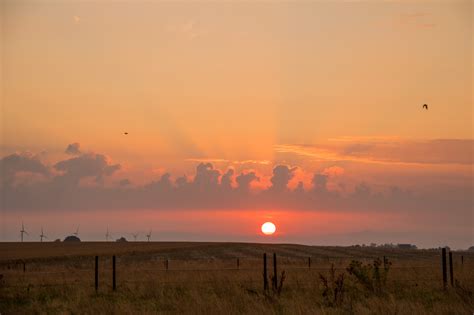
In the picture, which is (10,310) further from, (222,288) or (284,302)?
(284,302)

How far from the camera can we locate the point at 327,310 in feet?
58.3

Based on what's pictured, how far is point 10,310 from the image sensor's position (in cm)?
1977

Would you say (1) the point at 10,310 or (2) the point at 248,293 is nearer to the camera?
(1) the point at 10,310

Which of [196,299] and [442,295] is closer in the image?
[196,299]

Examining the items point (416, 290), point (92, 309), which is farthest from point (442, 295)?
point (92, 309)

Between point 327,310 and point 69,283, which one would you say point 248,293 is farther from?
point 69,283

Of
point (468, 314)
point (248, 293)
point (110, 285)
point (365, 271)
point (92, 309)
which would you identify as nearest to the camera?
point (468, 314)

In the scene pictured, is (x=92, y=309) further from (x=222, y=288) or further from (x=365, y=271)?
(x=365, y=271)

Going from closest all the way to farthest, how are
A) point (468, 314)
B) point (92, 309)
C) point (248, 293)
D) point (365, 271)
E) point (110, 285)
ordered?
point (468, 314)
point (92, 309)
point (248, 293)
point (365, 271)
point (110, 285)

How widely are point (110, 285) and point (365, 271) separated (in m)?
11.3

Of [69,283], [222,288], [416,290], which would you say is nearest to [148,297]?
[222,288]

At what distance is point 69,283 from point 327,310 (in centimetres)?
1426

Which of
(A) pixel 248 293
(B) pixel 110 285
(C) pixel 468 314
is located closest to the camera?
(C) pixel 468 314

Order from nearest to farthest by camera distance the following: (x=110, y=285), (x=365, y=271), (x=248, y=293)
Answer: (x=248, y=293) → (x=365, y=271) → (x=110, y=285)
